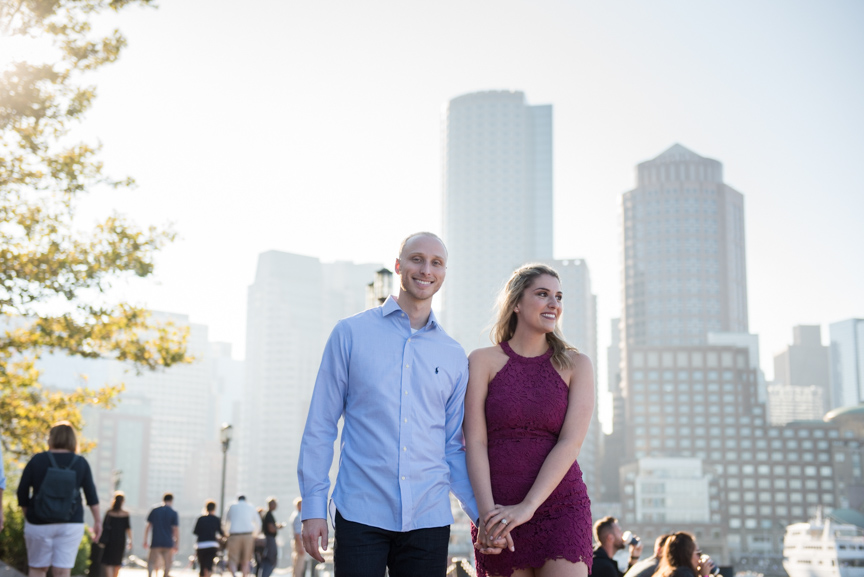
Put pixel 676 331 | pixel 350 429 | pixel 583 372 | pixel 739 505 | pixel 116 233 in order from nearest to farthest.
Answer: pixel 350 429, pixel 583 372, pixel 116 233, pixel 739 505, pixel 676 331

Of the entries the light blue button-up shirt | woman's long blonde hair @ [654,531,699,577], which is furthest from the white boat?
the light blue button-up shirt

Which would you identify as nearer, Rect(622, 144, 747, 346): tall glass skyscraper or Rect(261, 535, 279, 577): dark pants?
Rect(261, 535, 279, 577): dark pants

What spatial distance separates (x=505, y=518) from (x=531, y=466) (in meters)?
0.31

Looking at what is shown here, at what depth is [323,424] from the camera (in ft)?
12.7

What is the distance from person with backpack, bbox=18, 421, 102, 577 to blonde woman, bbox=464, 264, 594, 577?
438cm

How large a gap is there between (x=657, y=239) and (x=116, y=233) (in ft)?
619

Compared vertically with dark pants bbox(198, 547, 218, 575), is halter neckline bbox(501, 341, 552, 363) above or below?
above

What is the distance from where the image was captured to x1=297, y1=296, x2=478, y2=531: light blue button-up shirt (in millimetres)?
3705

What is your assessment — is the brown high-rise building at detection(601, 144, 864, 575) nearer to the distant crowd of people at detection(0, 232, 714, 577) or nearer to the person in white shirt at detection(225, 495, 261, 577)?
the person in white shirt at detection(225, 495, 261, 577)

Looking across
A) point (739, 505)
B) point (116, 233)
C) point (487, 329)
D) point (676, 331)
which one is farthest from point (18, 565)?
point (676, 331)

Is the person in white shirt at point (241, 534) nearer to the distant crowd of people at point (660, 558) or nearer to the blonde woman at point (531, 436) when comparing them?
the distant crowd of people at point (660, 558)

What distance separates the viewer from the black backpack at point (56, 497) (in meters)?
7.10

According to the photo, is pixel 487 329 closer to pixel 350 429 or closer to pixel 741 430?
pixel 350 429

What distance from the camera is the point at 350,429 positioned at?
387 cm
